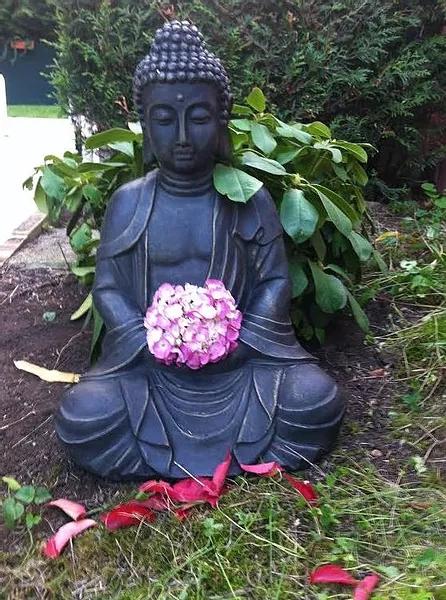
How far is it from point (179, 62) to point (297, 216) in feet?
2.10

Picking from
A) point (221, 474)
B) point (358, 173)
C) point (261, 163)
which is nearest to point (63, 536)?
point (221, 474)

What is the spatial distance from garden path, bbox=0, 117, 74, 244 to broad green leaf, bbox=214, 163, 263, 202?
2.35 m

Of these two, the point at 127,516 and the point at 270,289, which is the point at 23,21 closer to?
the point at 270,289

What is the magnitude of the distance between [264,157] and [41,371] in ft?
3.57

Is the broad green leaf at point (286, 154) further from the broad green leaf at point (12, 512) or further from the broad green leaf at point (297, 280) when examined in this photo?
the broad green leaf at point (12, 512)

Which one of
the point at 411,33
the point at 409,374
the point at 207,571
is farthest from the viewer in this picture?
the point at 411,33

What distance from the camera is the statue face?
211cm

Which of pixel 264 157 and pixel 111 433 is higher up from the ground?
pixel 264 157

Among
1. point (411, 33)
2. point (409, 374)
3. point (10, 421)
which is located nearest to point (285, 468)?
point (409, 374)

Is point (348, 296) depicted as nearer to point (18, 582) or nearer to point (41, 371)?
point (41, 371)

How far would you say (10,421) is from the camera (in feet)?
8.34

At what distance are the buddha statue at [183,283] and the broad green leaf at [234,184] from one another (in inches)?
1.5

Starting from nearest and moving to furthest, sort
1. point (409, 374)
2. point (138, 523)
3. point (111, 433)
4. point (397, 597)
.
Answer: point (397, 597) → point (138, 523) → point (111, 433) → point (409, 374)

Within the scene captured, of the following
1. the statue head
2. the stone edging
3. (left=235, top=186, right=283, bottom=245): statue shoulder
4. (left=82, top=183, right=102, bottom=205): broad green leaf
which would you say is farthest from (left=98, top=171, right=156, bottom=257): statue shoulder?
the stone edging
